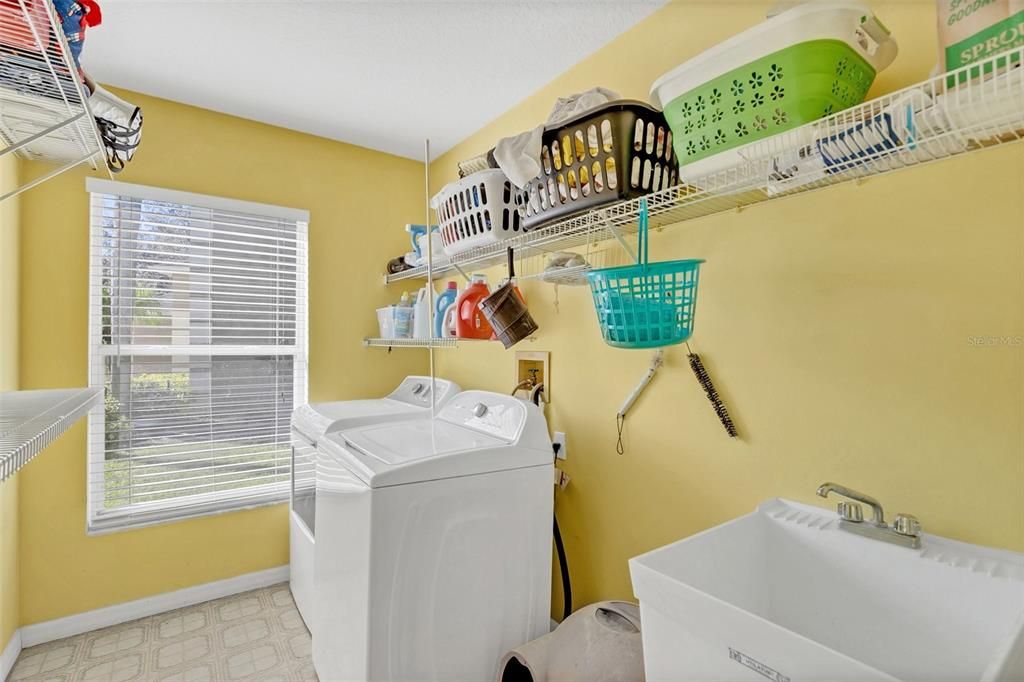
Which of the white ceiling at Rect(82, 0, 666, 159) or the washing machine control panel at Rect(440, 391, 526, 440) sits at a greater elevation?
the white ceiling at Rect(82, 0, 666, 159)

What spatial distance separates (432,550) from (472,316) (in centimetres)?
89

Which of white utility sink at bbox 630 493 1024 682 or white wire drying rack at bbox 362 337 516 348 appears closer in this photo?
white utility sink at bbox 630 493 1024 682

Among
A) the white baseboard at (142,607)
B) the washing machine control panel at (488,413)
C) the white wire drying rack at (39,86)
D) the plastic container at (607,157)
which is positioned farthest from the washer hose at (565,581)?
the white wire drying rack at (39,86)

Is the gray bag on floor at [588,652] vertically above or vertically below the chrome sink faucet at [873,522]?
below

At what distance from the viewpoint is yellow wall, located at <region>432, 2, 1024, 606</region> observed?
3.22ft

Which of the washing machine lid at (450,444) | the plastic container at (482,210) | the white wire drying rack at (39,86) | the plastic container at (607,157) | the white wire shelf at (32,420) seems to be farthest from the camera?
the plastic container at (482,210)

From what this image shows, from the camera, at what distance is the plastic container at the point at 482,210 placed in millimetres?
1771

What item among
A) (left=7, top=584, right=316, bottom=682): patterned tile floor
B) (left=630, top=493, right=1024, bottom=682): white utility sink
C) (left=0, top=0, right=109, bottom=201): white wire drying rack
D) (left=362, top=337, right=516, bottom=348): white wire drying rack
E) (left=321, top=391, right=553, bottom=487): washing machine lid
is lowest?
(left=7, top=584, right=316, bottom=682): patterned tile floor

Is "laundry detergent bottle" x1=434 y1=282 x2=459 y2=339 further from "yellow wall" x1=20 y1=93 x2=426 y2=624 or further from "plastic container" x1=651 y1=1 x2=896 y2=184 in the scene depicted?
"plastic container" x1=651 y1=1 x2=896 y2=184

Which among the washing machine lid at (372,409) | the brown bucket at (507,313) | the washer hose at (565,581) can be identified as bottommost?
the washer hose at (565,581)

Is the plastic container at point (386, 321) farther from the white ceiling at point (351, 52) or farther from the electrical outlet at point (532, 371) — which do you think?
the white ceiling at point (351, 52)

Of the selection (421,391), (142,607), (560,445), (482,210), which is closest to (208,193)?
(421,391)

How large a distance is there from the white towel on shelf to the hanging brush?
2.48ft

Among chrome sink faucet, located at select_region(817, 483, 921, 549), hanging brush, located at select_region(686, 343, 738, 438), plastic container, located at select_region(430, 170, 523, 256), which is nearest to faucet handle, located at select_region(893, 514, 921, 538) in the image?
chrome sink faucet, located at select_region(817, 483, 921, 549)
